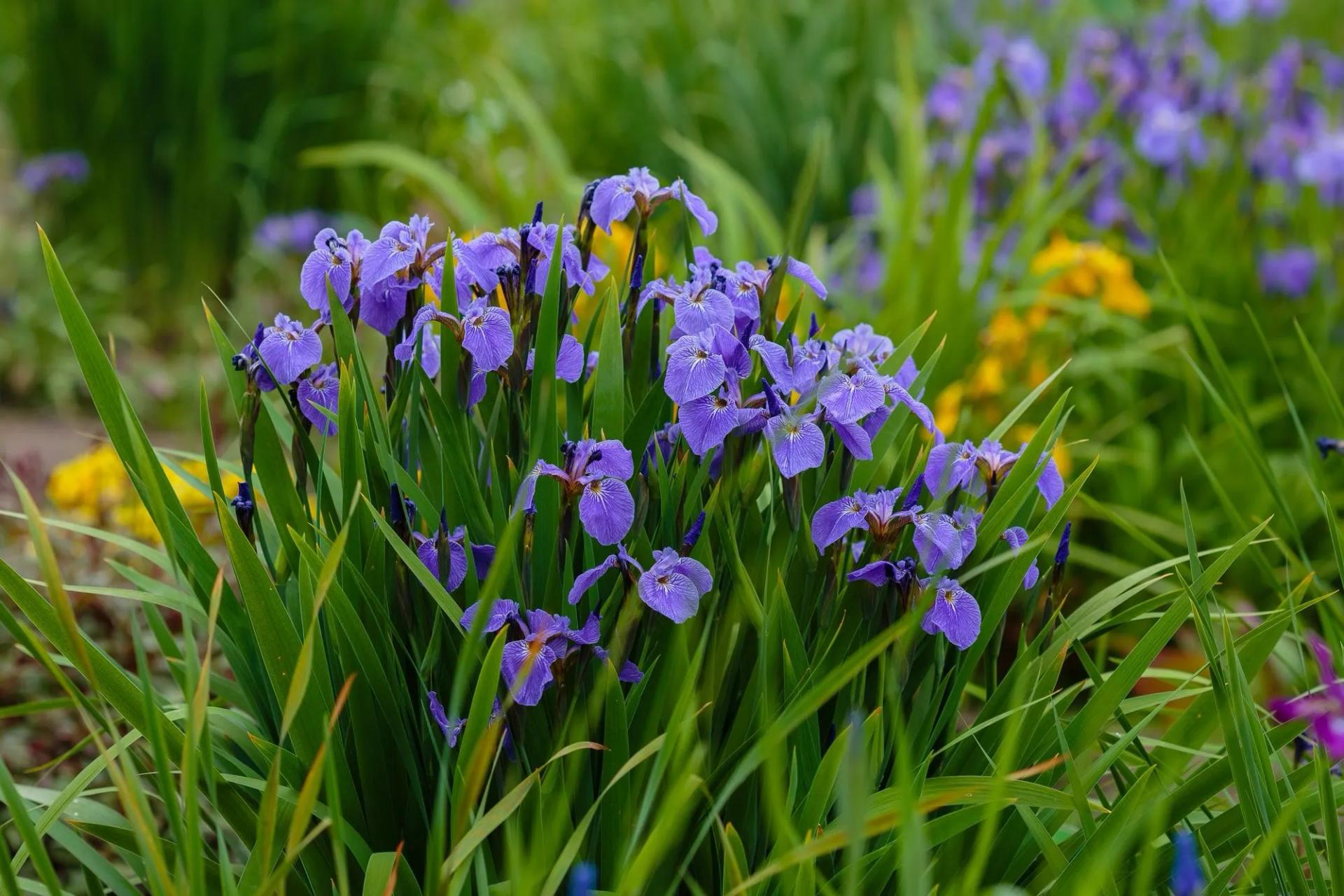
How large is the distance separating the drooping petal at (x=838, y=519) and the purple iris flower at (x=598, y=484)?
20cm

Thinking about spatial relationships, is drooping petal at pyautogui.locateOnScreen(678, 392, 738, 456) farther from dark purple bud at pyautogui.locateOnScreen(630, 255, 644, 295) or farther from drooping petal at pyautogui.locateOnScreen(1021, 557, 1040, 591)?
drooping petal at pyautogui.locateOnScreen(1021, 557, 1040, 591)

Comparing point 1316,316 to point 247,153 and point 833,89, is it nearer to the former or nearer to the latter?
point 833,89

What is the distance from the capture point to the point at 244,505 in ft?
4.41

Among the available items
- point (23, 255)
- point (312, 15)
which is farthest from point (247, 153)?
point (23, 255)

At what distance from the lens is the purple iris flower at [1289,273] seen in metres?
3.38

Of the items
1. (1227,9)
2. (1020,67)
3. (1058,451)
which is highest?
(1227,9)

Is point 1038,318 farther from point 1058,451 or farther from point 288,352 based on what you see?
point 288,352

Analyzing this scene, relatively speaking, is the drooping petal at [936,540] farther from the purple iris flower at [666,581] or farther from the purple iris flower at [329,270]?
the purple iris flower at [329,270]

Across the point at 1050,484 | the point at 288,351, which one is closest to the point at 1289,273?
the point at 1050,484

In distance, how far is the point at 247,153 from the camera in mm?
4754

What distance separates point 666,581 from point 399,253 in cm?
50

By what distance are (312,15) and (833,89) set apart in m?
2.13

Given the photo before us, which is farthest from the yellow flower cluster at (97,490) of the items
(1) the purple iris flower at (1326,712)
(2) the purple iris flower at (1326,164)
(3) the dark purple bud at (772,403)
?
(2) the purple iris flower at (1326,164)

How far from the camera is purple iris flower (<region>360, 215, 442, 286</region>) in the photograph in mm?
1335
